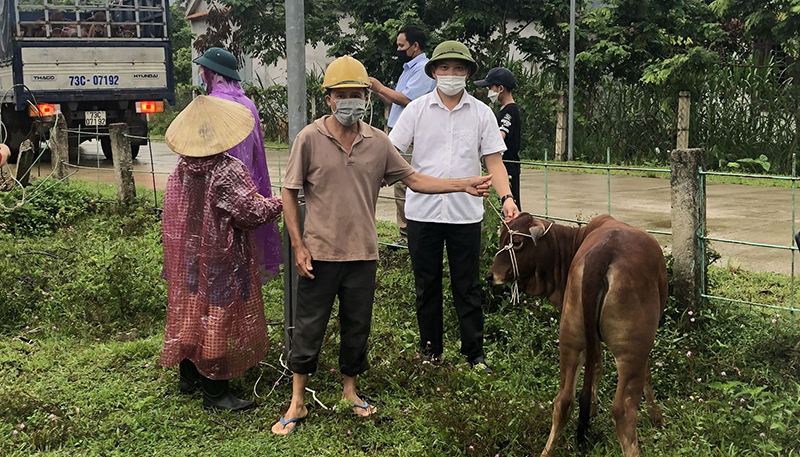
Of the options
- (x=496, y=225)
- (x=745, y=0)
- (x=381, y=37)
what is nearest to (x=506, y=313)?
(x=496, y=225)

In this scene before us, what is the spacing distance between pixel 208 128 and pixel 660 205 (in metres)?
7.02

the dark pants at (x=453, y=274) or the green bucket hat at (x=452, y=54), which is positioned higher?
the green bucket hat at (x=452, y=54)

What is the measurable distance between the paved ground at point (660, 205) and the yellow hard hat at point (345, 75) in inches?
158

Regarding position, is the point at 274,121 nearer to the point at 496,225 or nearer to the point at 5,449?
the point at 496,225

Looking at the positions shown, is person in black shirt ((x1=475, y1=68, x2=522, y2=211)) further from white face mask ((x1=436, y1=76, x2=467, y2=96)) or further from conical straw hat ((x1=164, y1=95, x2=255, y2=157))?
conical straw hat ((x1=164, y1=95, x2=255, y2=157))

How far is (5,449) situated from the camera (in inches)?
164

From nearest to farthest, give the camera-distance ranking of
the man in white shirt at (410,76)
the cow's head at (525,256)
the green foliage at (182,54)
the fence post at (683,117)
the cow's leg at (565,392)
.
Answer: the cow's leg at (565,392) → the cow's head at (525,256) → the man in white shirt at (410,76) → the fence post at (683,117) → the green foliage at (182,54)

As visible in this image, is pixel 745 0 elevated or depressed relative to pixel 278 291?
elevated

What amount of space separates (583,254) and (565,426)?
79 cm

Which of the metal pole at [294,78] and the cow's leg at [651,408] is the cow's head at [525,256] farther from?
the metal pole at [294,78]

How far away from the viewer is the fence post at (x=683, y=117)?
12.8m

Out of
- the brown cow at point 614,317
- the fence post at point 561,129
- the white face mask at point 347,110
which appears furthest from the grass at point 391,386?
the fence post at point 561,129

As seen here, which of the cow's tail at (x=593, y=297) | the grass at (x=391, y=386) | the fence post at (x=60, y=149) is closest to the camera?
the cow's tail at (x=593, y=297)

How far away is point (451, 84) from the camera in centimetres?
490
